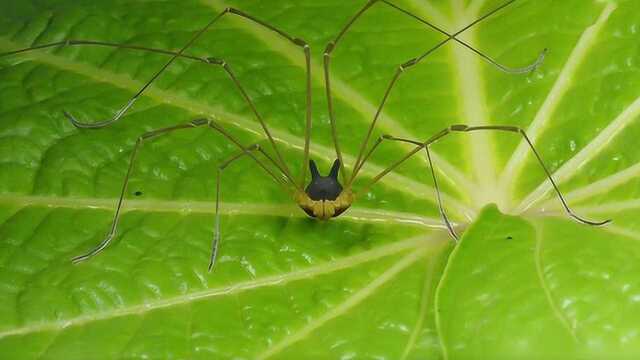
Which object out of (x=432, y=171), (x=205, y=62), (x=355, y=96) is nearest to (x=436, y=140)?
(x=432, y=171)

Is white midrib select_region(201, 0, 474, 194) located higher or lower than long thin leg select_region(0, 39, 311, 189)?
higher

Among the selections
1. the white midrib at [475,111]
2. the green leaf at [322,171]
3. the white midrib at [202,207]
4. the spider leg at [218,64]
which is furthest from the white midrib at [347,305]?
the spider leg at [218,64]

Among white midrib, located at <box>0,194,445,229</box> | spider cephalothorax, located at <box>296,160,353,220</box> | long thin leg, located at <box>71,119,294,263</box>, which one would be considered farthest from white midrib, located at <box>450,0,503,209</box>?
long thin leg, located at <box>71,119,294,263</box>

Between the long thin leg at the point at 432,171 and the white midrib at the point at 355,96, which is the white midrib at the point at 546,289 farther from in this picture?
the white midrib at the point at 355,96

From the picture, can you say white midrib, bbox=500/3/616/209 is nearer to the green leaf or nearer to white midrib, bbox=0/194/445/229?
the green leaf

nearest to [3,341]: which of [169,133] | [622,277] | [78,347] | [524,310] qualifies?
[78,347]

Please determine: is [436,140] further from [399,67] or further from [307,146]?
[307,146]

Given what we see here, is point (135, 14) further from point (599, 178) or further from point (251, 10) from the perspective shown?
point (599, 178)
